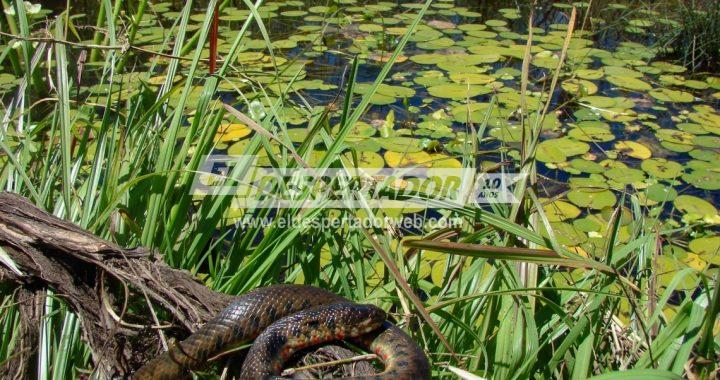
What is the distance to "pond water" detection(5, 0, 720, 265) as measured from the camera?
450 cm

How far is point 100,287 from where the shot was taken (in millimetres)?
2002

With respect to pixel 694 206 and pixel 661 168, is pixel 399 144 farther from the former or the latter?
pixel 694 206

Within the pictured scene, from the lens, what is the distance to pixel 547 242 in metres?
1.93

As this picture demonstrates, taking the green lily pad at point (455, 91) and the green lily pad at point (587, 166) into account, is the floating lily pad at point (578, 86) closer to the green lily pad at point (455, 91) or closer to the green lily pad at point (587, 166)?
the green lily pad at point (455, 91)

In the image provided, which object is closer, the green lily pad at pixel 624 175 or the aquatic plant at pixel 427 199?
the aquatic plant at pixel 427 199

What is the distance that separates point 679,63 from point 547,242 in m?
5.75

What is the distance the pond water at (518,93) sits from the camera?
14.8 ft

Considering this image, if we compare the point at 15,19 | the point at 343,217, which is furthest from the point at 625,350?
the point at 15,19

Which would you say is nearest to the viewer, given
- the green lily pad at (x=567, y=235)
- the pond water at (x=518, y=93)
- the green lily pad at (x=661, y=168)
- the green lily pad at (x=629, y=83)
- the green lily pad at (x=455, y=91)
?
the green lily pad at (x=567, y=235)

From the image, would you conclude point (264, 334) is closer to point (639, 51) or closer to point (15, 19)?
point (15, 19)

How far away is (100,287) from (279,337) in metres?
0.56

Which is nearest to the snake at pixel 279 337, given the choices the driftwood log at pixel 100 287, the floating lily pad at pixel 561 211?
the driftwood log at pixel 100 287

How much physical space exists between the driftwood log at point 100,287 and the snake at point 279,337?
103 millimetres

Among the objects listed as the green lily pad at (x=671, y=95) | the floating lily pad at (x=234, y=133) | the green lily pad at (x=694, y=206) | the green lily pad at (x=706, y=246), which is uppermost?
the green lily pad at (x=671, y=95)
